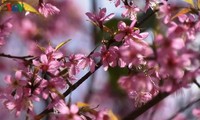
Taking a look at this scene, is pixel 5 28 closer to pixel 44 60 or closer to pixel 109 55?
pixel 44 60

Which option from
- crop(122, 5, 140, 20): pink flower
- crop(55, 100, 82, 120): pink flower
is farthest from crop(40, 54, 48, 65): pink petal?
crop(122, 5, 140, 20): pink flower

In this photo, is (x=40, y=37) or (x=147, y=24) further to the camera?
(x=40, y=37)

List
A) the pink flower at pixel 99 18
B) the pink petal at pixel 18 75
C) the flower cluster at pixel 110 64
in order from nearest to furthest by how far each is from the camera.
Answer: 1. the flower cluster at pixel 110 64
2. the pink petal at pixel 18 75
3. the pink flower at pixel 99 18

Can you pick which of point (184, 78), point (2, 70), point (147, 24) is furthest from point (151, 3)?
point (2, 70)

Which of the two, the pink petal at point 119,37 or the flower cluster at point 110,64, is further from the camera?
the pink petal at point 119,37

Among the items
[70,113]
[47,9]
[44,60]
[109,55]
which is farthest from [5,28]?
[70,113]

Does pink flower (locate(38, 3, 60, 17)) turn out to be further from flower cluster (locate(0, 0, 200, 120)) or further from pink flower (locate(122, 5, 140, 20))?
pink flower (locate(122, 5, 140, 20))

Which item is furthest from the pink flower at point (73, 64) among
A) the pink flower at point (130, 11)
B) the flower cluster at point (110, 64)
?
the pink flower at point (130, 11)

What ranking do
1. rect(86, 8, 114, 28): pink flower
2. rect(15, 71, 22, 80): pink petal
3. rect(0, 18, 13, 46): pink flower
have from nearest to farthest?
rect(15, 71, 22, 80): pink petal → rect(86, 8, 114, 28): pink flower → rect(0, 18, 13, 46): pink flower

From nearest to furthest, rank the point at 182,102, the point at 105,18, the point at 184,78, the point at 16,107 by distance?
the point at 184,78 < the point at 16,107 < the point at 105,18 < the point at 182,102

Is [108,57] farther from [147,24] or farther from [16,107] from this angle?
[147,24]

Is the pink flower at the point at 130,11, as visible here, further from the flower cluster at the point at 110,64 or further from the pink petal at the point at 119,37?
the pink petal at the point at 119,37
